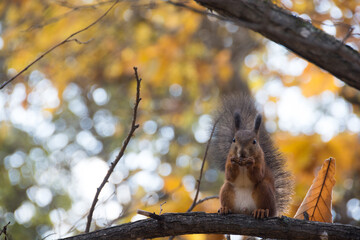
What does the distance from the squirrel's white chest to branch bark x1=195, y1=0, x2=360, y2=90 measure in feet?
2.87

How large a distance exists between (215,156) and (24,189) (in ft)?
12.7

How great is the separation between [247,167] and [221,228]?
467mm

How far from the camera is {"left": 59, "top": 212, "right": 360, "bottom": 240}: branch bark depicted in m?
1.86

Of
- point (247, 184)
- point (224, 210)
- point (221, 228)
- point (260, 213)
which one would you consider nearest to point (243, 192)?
point (247, 184)

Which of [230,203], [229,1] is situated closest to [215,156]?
[230,203]

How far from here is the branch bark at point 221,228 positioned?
6.09 feet

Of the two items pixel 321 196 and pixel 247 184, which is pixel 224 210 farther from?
pixel 321 196

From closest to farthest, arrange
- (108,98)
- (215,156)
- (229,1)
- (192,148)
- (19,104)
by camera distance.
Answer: (229,1), (215,156), (19,104), (192,148), (108,98)

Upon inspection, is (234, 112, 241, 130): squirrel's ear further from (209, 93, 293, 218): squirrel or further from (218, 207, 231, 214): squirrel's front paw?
(218, 207, 231, 214): squirrel's front paw

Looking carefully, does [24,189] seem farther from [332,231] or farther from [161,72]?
[332,231]

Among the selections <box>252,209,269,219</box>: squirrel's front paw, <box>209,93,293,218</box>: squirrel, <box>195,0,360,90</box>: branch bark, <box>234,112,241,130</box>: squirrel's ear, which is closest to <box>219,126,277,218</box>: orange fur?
<box>209,93,293,218</box>: squirrel

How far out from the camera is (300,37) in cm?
169

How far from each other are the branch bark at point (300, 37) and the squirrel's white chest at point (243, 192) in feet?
2.87

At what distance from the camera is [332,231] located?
72.3 inches
